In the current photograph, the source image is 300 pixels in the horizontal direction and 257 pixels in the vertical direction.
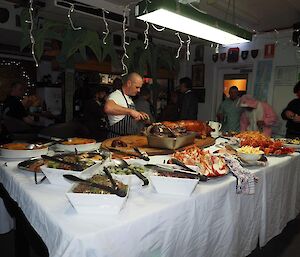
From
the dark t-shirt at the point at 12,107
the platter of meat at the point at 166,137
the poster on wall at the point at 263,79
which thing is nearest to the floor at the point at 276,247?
the platter of meat at the point at 166,137

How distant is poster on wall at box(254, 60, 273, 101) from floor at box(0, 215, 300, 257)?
3.01 m

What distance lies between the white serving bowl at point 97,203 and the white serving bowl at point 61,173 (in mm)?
182

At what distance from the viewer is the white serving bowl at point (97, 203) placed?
3.14 ft

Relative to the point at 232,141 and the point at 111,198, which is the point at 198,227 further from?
the point at 232,141

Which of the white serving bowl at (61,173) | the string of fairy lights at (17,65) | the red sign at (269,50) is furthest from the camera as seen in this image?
the string of fairy lights at (17,65)

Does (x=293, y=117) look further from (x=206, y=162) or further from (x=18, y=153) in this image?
(x=18, y=153)

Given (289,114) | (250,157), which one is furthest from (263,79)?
(250,157)

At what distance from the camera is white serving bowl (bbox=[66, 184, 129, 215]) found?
0.96 meters

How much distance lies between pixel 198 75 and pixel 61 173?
5.29 meters

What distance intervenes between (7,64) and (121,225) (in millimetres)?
6795

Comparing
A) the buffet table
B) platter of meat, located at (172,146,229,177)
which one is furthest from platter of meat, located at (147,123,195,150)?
platter of meat, located at (172,146,229,177)

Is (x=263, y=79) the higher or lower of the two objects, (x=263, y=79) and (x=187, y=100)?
the higher

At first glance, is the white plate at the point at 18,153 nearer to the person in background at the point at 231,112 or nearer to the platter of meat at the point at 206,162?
the platter of meat at the point at 206,162

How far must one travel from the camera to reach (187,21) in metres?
2.01
